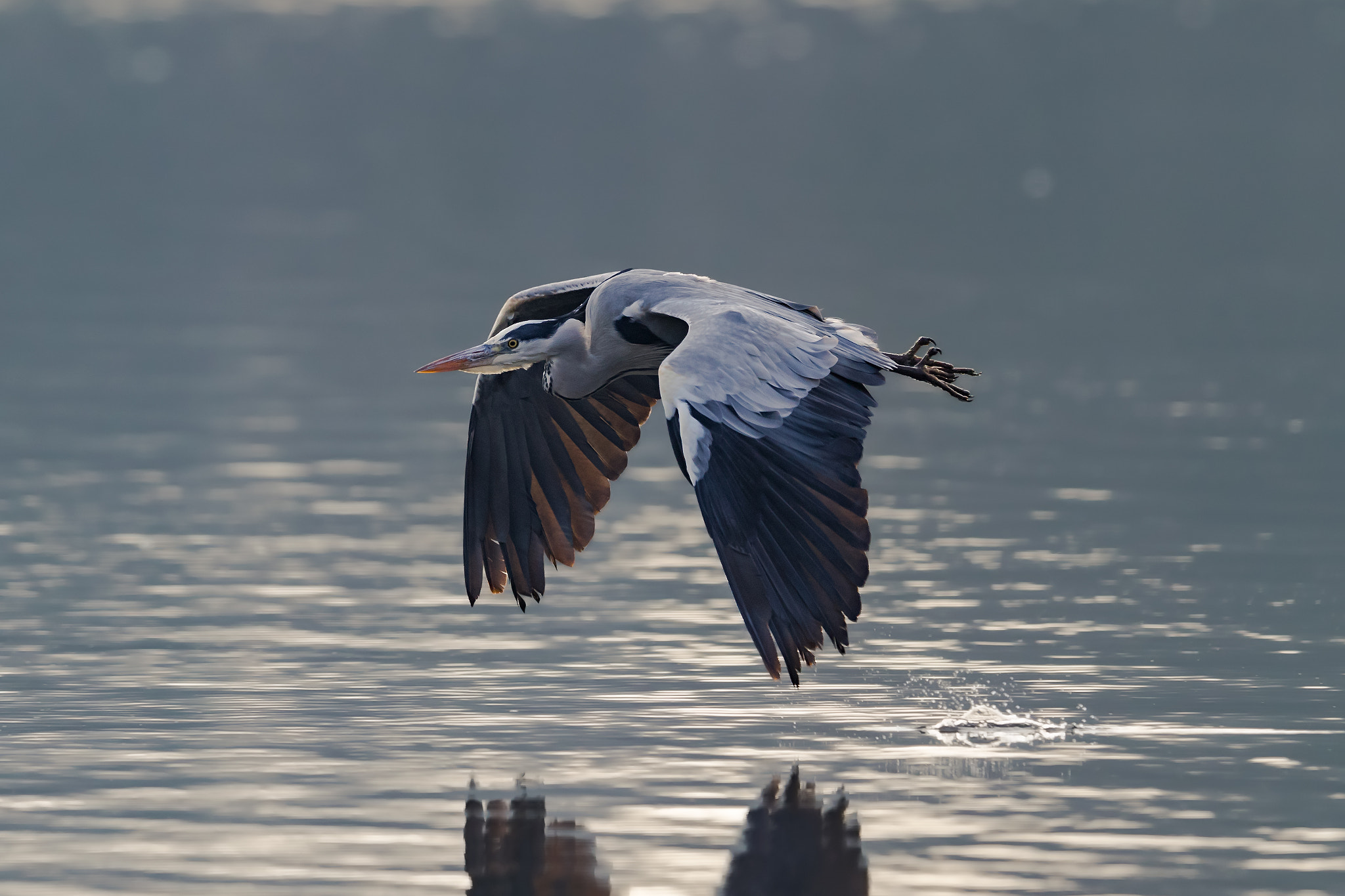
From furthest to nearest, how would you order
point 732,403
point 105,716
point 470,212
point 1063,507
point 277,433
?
point 470,212, point 277,433, point 1063,507, point 105,716, point 732,403

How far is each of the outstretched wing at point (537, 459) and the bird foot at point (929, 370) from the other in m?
1.53

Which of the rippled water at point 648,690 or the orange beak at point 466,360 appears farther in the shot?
the orange beak at point 466,360

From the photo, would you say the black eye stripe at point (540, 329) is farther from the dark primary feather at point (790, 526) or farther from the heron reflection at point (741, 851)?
the heron reflection at point (741, 851)

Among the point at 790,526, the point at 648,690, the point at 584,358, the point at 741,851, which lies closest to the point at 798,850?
the point at 741,851

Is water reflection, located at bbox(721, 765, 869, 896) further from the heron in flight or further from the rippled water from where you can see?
the heron in flight

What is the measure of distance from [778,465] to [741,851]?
181cm

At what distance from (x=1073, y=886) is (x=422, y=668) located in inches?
177

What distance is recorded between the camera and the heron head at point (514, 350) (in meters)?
11.8

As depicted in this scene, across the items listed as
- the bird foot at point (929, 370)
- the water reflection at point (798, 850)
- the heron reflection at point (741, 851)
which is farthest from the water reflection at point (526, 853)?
the bird foot at point (929, 370)

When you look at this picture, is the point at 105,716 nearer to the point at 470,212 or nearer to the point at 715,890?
the point at 715,890

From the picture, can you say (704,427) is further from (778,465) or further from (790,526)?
(790,526)

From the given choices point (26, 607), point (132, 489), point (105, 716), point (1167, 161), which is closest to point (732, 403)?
point (105, 716)

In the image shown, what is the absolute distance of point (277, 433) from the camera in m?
21.9

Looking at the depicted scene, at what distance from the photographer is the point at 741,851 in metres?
8.41
